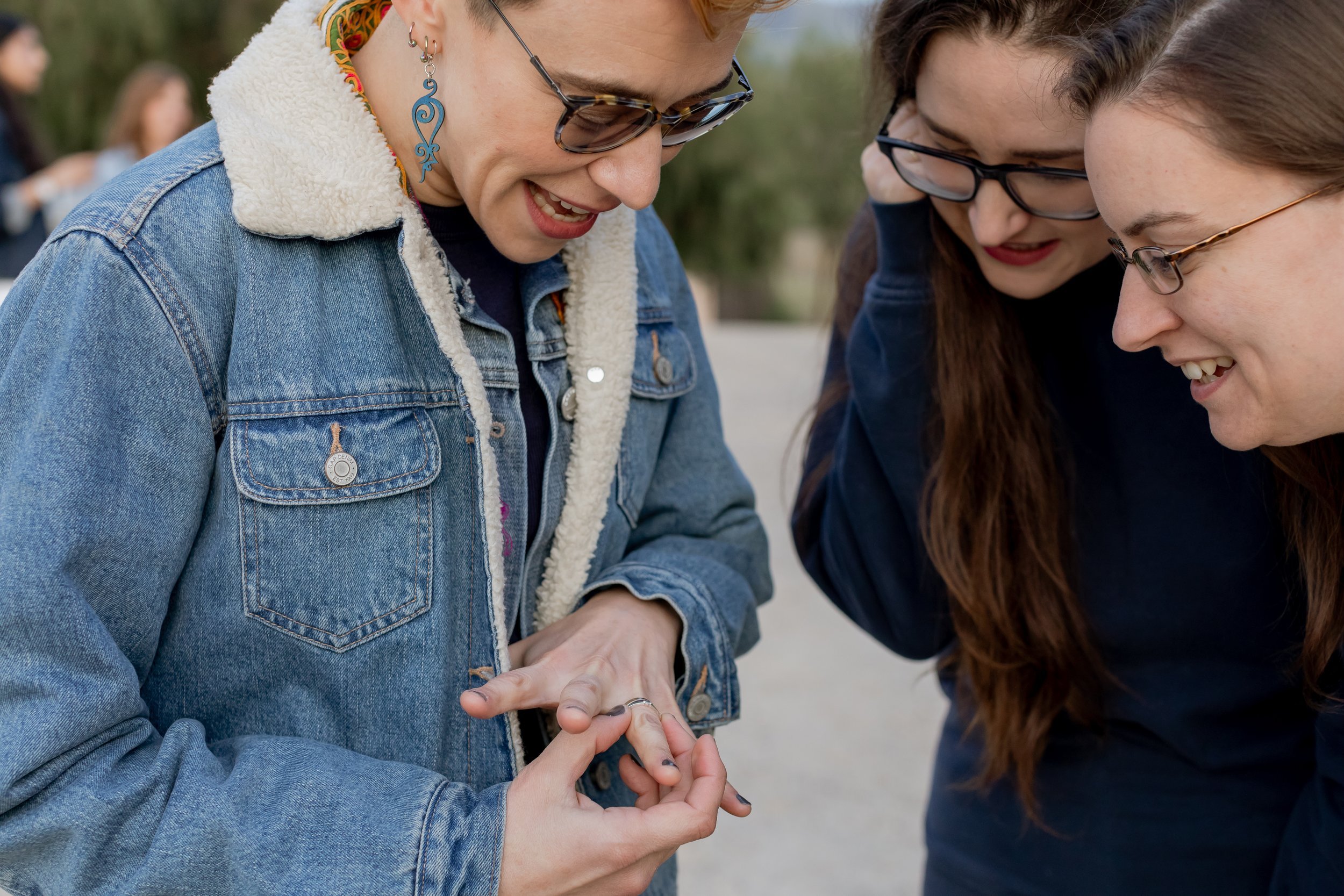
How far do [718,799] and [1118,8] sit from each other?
1074 mm

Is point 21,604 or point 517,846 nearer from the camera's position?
point 21,604

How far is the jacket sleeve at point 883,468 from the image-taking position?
178 centimetres

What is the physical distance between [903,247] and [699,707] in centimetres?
74

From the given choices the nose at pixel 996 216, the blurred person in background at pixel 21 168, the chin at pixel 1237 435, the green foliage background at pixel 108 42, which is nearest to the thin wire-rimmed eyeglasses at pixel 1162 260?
the chin at pixel 1237 435

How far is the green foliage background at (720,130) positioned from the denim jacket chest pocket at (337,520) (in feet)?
35.3

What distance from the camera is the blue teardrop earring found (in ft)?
4.30

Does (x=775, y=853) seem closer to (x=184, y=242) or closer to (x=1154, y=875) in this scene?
(x=1154, y=875)

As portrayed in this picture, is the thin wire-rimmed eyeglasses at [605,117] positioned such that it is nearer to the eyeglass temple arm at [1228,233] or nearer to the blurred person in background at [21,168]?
the eyeglass temple arm at [1228,233]

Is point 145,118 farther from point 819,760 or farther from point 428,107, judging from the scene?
point 428,107

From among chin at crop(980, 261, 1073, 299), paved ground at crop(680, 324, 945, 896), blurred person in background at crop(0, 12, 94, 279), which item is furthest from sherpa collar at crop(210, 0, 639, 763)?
blurred person in background at crop(0, 12, 94, 279)

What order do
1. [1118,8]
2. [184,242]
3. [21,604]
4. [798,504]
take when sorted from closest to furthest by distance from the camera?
1. [21,604]
2. [184,242]
3. [1118,8]
4. [798,504]

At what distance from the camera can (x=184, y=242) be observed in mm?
1189

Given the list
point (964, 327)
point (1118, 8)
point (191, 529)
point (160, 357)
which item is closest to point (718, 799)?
point (191, 529)

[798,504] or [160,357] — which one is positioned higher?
[160,357]
